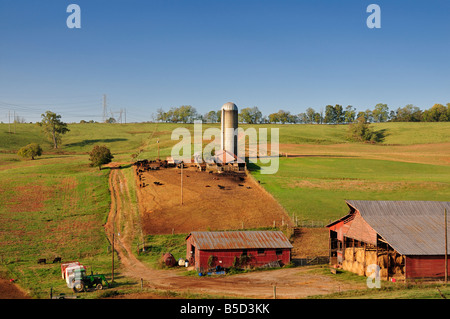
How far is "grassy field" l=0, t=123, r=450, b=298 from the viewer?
139ft

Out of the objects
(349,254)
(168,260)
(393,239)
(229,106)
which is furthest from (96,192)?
(393,239)

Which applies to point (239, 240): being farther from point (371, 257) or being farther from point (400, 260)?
point (400, 260)

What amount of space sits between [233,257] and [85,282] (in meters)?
13.0

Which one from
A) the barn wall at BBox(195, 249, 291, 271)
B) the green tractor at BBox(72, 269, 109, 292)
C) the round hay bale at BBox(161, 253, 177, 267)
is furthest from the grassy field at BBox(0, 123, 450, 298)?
the barn wall at BBox(195, 249, 291, 271)

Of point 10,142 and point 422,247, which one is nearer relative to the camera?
point 422,247

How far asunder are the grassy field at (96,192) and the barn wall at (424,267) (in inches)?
721

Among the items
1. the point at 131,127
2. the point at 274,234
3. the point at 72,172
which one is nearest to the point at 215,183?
the point at 274,234

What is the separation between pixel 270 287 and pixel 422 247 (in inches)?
493

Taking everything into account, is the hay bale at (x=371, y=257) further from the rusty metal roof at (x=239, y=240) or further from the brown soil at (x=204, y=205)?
the brown soil at (x=204, y=205)

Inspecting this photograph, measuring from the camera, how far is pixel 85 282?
31891mm

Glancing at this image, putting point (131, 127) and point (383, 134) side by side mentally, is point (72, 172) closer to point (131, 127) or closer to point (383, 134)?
point (131, 127)

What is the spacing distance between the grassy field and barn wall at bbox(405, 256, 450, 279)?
18.3 metres

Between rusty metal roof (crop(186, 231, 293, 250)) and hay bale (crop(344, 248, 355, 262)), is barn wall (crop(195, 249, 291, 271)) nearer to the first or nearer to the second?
rusty metal roof (crop(186, 231, 293, 250))

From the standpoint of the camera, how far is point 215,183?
Answer: 65.9 m
